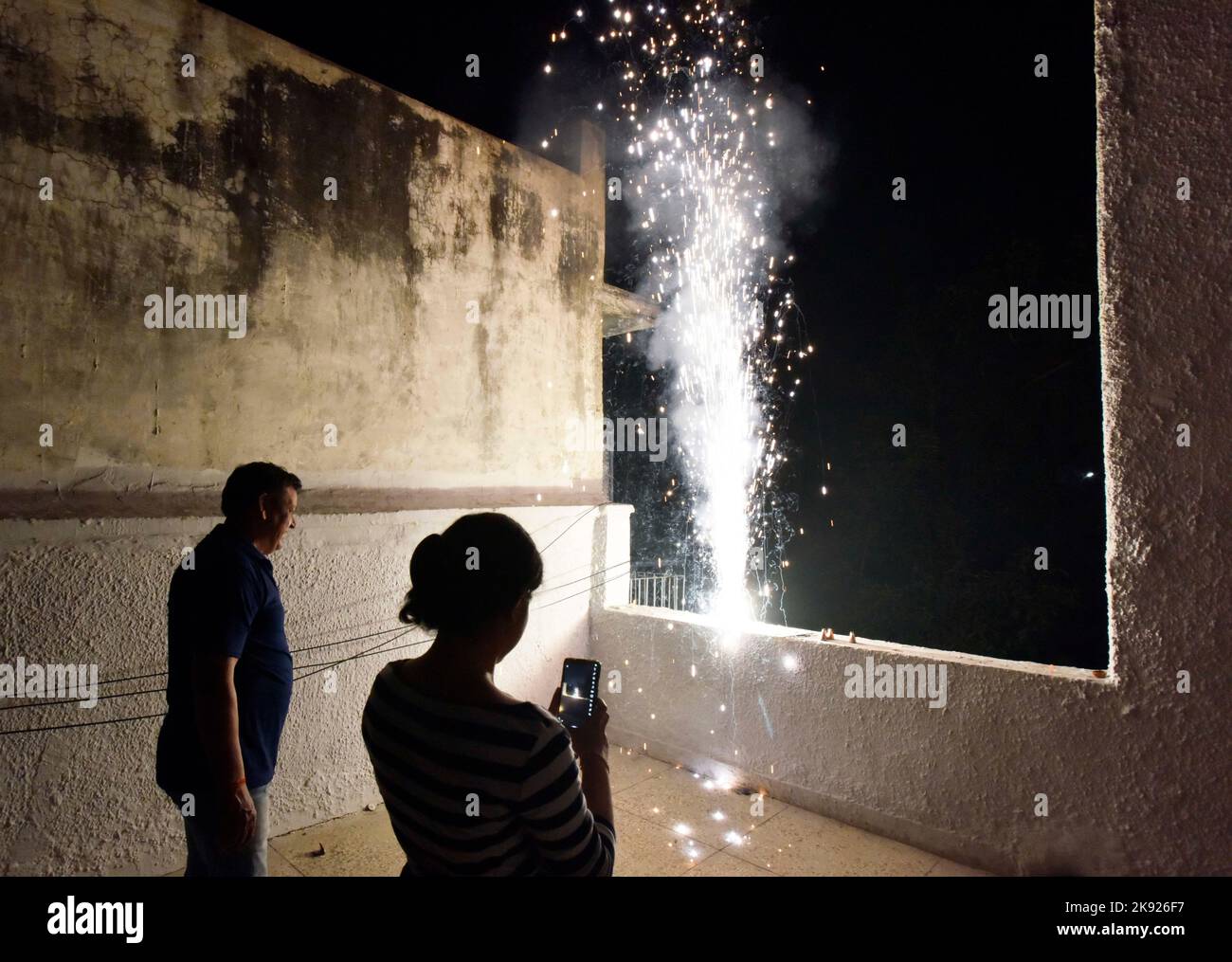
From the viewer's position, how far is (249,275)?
3.91 metres

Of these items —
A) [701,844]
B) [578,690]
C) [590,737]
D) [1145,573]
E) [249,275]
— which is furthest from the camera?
[249,275]

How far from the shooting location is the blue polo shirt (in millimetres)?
2180

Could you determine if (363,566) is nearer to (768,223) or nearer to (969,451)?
(768,223)

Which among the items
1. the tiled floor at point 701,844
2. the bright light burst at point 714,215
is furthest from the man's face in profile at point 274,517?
the bright light burst at point 714,215

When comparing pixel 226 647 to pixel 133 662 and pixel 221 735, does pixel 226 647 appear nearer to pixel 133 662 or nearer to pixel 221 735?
pixel 221 735

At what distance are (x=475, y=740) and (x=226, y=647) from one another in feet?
4.36

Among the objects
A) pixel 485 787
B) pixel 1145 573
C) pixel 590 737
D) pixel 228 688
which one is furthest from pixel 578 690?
pixel 1145 573

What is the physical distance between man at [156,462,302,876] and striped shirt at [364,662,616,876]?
1.09m

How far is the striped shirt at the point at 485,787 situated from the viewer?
4.24 ft

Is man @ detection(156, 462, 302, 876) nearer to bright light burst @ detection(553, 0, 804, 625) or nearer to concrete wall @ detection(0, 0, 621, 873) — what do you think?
concrete wall @ detection(0, 0, 621, 873)

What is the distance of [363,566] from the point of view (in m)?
4.27

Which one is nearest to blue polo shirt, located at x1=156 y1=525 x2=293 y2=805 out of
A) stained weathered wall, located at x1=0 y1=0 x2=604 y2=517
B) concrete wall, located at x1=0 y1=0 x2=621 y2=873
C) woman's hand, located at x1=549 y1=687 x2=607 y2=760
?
woman's hand, located at x1=549 y1=687 x2=607 y2=760

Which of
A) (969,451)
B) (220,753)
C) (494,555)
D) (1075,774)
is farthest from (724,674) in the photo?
(969,451)

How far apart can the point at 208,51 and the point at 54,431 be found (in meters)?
2.35
